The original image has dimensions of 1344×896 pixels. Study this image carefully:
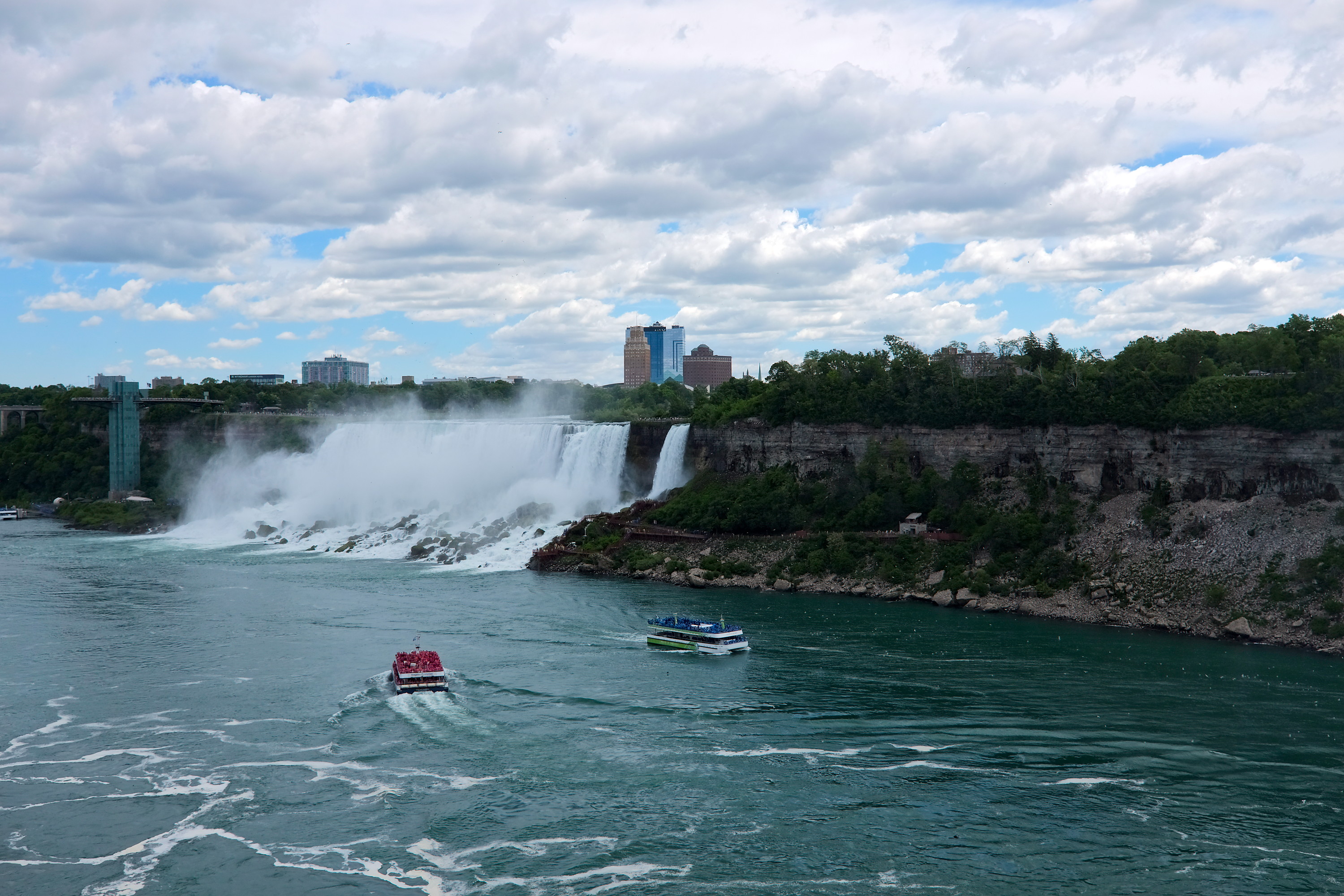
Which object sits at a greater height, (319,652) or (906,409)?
(906,409)

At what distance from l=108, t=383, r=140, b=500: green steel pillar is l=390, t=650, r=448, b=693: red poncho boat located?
2764 inches

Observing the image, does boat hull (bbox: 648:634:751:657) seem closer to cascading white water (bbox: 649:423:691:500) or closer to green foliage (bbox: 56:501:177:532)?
cascading white water (bbox: 649:423:691:500)

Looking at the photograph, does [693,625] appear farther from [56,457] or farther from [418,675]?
[56,457]

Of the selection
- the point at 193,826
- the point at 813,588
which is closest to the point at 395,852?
the point at 193,826

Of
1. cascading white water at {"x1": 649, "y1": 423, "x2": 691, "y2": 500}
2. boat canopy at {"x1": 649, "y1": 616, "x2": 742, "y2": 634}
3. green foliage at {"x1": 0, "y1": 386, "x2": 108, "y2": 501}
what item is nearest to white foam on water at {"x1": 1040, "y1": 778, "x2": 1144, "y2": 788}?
boat canopy at {"x1": 649, "y1": 616, "x2": 742, "y2": 634}

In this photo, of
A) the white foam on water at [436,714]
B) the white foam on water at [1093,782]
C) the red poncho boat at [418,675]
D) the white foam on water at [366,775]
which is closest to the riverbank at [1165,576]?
the white foam on water at [1093,782]

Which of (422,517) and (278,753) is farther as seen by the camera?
(422,517)

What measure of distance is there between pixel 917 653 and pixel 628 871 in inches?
799

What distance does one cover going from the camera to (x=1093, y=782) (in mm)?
28484

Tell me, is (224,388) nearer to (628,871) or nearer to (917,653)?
(917,653)

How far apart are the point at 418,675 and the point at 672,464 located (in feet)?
120

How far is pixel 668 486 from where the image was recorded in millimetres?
70688

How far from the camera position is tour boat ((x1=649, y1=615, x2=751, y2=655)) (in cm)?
4166

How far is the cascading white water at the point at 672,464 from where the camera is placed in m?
70.8
